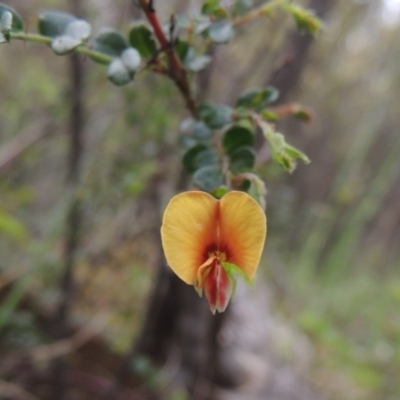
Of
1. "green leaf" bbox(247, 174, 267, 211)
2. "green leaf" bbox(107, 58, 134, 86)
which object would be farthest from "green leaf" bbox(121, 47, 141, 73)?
"green leaf" bbox(247, 174, 267, 211)

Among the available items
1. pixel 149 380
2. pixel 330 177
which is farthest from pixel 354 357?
pixel 330 177

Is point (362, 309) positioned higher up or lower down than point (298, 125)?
lower down

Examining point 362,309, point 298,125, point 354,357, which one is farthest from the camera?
point 362,309

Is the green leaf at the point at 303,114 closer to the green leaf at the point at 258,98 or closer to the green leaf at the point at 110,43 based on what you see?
the green leaf at the point at 258,98

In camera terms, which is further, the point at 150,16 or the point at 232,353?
the point at 232,353

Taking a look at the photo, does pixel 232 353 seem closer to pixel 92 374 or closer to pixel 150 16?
pixel 92 374

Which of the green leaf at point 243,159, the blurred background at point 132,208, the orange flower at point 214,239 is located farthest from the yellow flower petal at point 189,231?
the blurred background at point 132,208
